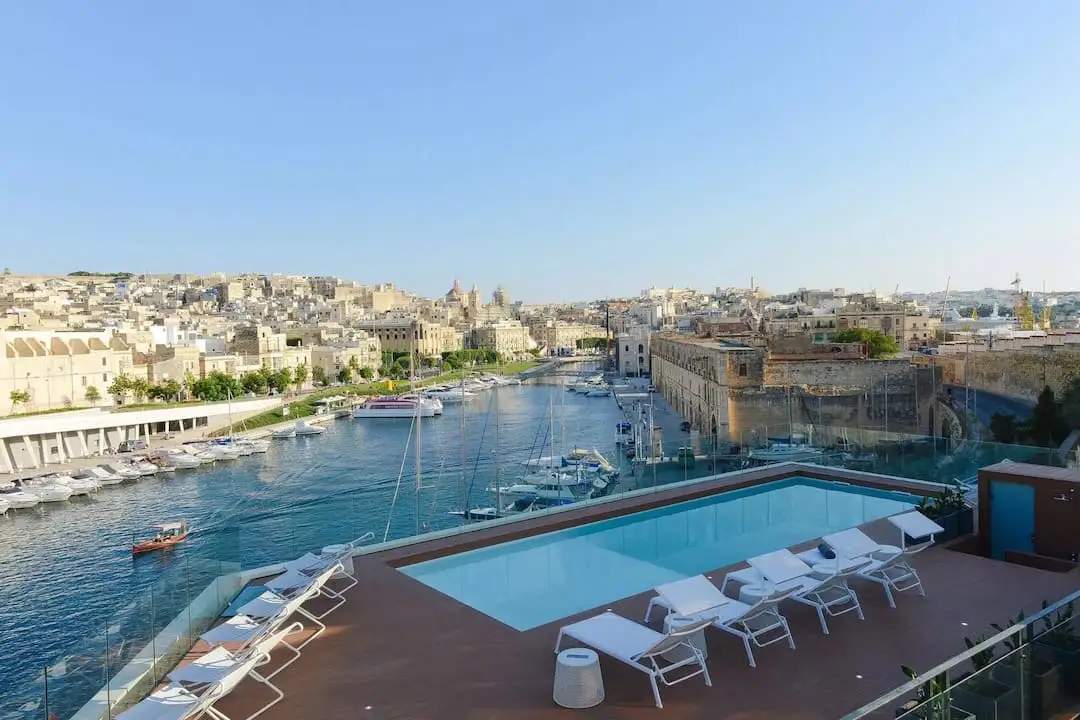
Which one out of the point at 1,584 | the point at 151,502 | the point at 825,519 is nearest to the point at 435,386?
the point at 151,502

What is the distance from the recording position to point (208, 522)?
1962 cm

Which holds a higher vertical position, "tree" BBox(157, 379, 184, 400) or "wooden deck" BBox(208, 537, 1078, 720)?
"wooden deck" BBox(208, 537, 1078, 720)

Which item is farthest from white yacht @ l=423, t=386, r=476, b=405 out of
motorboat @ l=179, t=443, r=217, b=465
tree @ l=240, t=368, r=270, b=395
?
motorboat @ l=179, t=443, r=217, b=465

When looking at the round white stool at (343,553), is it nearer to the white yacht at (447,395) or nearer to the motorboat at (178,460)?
the motorboat at (178,460)

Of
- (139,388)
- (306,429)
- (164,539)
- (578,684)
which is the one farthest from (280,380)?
(578,684)

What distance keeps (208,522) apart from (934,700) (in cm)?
1978

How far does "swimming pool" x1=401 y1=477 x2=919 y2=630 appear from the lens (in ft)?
17.1

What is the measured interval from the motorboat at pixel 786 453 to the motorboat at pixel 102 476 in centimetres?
2311

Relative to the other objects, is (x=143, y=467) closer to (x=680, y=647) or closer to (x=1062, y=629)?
(x=680, y=647)

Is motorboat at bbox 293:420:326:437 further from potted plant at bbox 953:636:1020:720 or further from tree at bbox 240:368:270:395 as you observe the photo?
potted plant at bbox 953:636:1020:720

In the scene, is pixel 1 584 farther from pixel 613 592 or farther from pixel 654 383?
pixel 654 383

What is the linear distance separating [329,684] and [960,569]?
4282 millimetres

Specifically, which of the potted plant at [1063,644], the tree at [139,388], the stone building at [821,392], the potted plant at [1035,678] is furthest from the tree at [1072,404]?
the tree at [139,388]

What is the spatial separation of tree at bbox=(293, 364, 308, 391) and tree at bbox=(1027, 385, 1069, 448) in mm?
41584
